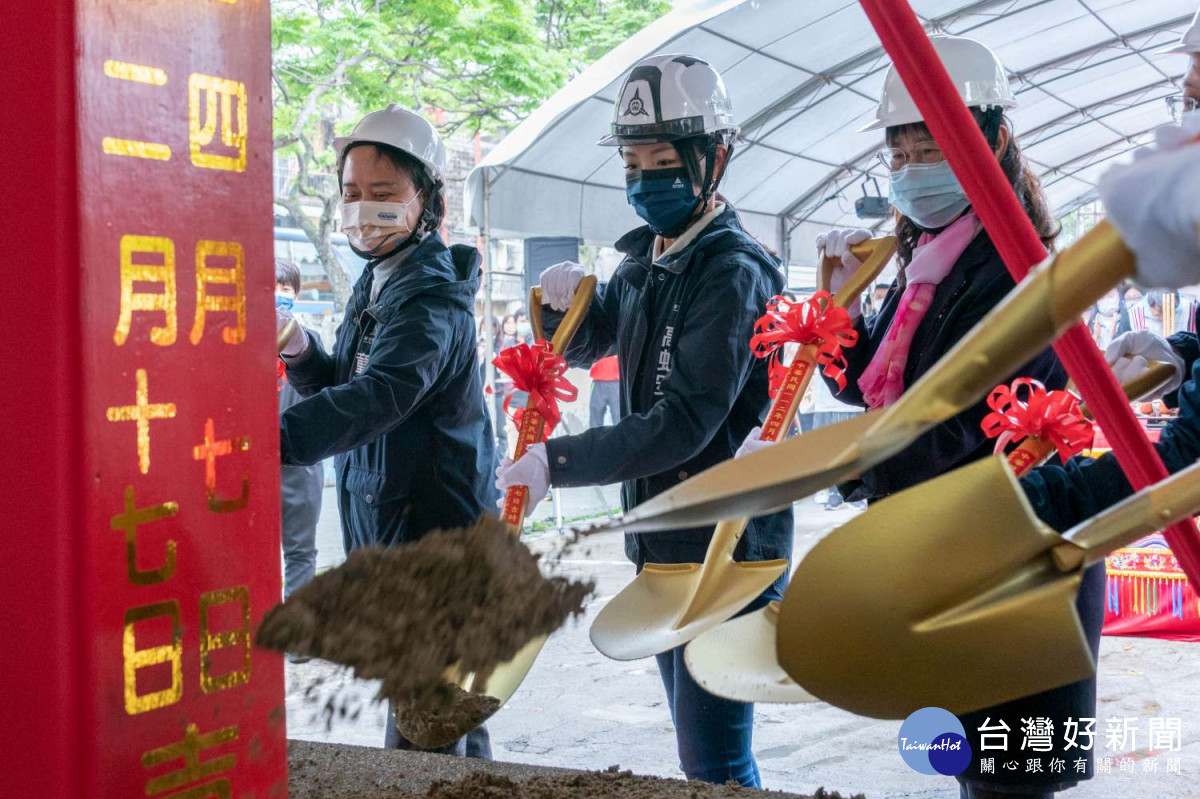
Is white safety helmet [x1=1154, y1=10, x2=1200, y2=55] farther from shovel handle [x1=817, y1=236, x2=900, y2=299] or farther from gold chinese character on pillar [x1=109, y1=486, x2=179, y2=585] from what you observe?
gold chinese character on pillar [x1=109, y1=486, x2=179, y2=585]

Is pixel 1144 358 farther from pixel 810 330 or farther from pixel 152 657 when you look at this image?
pixel 152 657

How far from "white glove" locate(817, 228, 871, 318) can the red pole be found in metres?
0.71

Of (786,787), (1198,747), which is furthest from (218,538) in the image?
(1198,747)

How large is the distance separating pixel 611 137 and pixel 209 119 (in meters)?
1.32

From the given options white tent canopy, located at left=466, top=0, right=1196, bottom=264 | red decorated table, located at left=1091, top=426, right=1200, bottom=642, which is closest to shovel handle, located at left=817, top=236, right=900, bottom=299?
red decorated table, located at left=1091, top=426, right=1200, bottom=642

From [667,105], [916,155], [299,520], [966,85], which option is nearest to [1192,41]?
[966,85]

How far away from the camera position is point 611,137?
2.50 metres

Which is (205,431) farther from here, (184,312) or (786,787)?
(786,787)

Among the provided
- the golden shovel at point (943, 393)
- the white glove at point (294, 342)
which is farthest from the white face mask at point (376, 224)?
the golden shovel at point (943, 393)

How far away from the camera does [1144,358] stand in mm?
1999

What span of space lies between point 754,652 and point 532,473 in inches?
22.0

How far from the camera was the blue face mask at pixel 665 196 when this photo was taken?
2.36m

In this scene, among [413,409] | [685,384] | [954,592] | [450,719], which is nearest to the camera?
[954,592]

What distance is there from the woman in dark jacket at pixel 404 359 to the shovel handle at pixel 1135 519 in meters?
1.60
